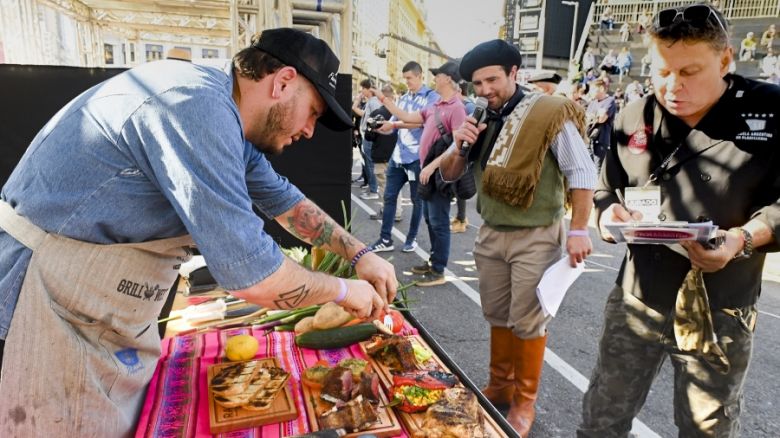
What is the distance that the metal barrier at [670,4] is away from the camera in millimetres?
20781

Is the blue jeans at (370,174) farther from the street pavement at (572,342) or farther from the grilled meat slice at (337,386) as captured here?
the grilled meat slice at (337,386)

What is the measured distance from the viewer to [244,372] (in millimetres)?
1537

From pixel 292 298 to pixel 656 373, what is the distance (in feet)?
4.98

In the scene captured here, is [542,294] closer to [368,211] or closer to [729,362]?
[729,362]

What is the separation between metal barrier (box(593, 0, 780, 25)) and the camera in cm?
2078

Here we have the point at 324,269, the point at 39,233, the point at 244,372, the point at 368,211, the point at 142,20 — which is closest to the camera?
the point at 39,233

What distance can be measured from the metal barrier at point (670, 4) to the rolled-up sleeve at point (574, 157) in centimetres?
2109

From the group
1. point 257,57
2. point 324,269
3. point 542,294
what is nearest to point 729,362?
point 542,294

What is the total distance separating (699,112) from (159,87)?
1752 millimetres

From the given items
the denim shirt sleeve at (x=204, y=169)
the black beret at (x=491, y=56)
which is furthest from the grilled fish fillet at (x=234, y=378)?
the black beret at (x=491, y=56)

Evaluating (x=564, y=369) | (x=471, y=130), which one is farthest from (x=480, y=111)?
(x=564, y=369)

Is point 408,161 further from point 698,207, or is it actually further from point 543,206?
point 698,207

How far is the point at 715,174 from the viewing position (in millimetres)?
1614

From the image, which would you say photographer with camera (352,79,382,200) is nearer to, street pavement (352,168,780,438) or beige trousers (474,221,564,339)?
street pavement (352,168,780,438)
